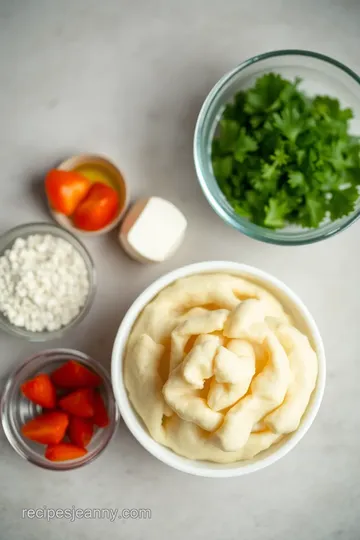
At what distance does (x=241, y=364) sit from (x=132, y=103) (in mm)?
653

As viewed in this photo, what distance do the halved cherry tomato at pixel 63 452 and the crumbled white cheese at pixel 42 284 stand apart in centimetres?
23

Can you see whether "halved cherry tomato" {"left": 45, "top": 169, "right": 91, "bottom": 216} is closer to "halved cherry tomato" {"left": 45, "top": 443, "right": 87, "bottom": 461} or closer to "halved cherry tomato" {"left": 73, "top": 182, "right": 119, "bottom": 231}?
"halved cherry tomato" {"left": 73, "top": 182, "right": 119, "bottom": 231}

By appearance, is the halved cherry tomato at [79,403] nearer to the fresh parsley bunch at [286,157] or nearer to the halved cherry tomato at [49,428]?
the halved cherry tomato at [49,428]

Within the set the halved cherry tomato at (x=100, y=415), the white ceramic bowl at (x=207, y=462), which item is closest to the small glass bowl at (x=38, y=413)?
the halved cherry tomato at (x=100, y=415)

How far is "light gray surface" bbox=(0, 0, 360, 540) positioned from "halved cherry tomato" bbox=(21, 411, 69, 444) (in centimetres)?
11

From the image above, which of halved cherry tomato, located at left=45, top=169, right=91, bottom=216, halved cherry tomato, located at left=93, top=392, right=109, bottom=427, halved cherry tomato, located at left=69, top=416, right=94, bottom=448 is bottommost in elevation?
halved cherry tomato, located at left=69, top=416, right=94, bottom=448

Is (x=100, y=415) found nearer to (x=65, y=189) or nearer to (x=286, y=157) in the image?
(x=65, y=189)

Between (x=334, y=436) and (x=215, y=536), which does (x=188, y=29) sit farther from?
(x=215, y=536)

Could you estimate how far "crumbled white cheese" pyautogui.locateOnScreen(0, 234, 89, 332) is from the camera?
1.16 metres

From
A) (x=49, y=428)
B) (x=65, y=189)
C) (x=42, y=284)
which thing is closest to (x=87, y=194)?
(x=65, y=189)

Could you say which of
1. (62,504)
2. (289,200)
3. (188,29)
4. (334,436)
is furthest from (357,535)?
(188,29)

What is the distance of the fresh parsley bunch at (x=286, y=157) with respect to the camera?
1110mm

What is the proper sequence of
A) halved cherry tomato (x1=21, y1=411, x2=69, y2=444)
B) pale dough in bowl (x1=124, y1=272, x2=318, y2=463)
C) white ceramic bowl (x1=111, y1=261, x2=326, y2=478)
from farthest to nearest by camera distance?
halved cherry tomato (x1=21, y1=411, x2=69, y2=444) → white ceramic bowl (x1=111, y1=261, x2=326, y2=478) → pale dough in bowl (x1=124, y1=272, x2=318, y2=463)

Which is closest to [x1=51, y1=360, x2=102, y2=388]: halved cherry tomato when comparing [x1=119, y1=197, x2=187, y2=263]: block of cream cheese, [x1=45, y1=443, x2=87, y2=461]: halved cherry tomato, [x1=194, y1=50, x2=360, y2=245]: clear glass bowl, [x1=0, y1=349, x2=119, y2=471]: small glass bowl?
[x1=0, y1=349, x2=119, y2=471]: small glass bowl
